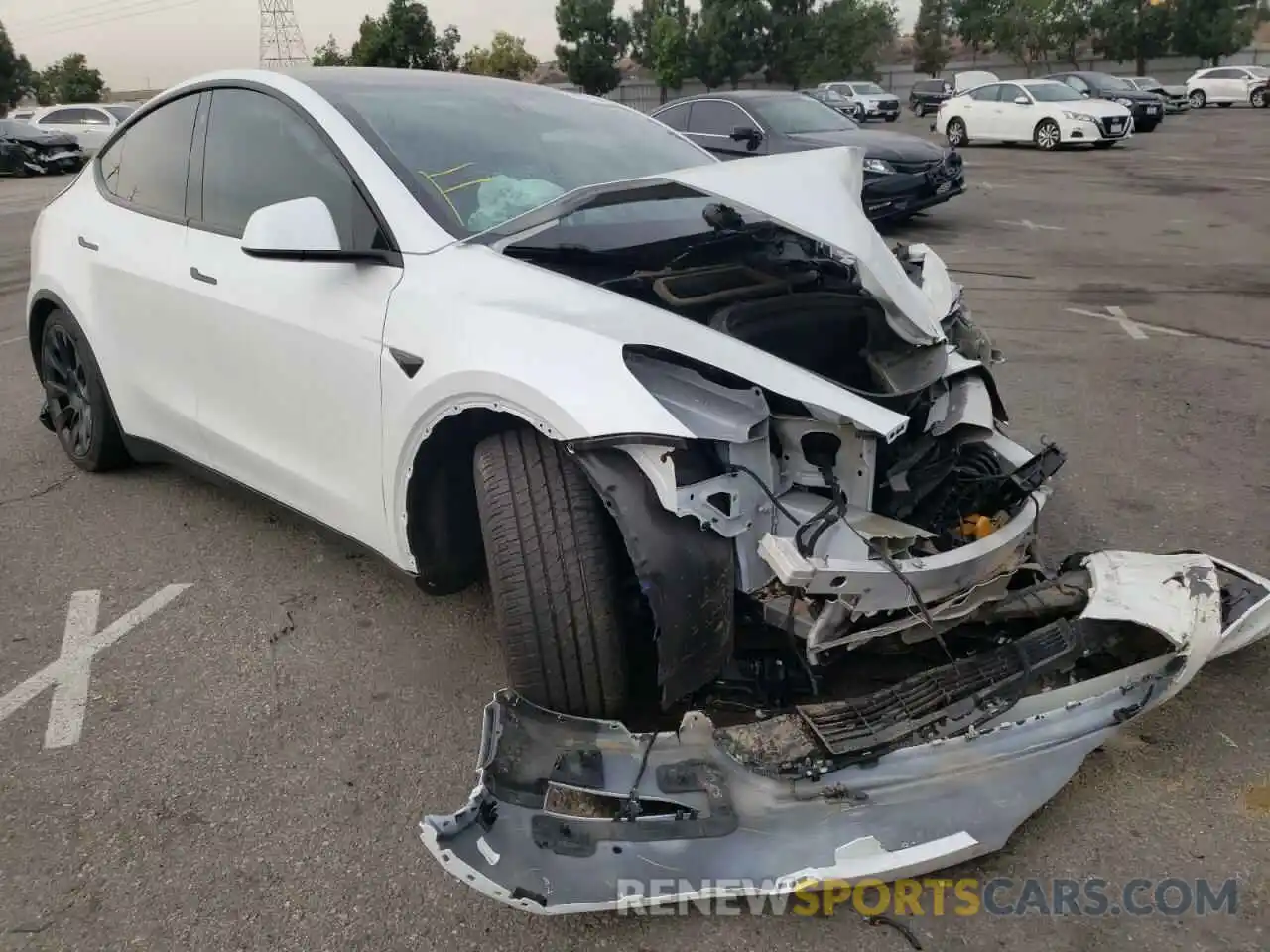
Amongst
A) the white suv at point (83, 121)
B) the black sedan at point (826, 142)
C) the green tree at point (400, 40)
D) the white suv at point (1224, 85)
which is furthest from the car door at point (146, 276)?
the green tree at point (400, 40)

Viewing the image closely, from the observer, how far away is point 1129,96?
28156 millimetres

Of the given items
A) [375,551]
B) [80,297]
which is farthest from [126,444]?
[375,551]

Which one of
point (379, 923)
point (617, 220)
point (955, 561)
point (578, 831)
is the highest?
point (617, 220)

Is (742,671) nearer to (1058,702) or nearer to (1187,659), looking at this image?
(1058,702)

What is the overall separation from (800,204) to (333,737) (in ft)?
6.11

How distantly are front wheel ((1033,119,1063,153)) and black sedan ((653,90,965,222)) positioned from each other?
39.8 ft

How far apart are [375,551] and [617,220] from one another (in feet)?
4.08

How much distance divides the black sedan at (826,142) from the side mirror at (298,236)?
882cm

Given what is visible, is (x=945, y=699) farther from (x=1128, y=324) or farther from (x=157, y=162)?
(x=1128, y=324)

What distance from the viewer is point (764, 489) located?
7.66ft

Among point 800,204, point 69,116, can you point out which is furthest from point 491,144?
point 69,116

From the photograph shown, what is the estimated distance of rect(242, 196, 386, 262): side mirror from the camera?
2.72 meters

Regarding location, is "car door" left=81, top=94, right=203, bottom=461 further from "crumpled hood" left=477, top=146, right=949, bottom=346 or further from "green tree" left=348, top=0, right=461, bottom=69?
"green tree" left=348, top=0, right=461, bottom=69

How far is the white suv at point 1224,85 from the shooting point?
1478 inches
